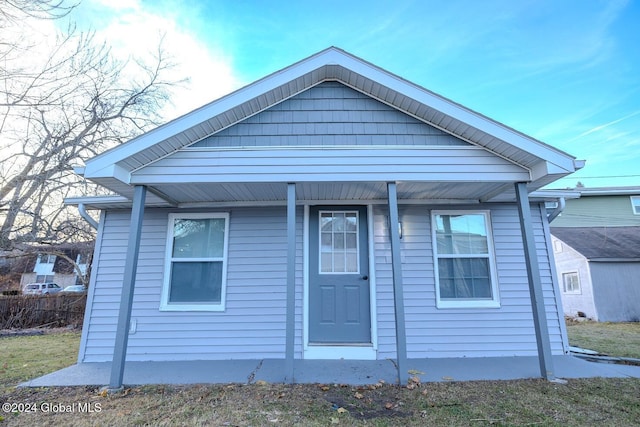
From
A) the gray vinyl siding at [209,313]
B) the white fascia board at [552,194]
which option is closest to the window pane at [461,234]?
the white fascia board at [552,194]

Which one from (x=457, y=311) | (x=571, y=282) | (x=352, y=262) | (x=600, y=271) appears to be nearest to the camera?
(x=457, y=311)


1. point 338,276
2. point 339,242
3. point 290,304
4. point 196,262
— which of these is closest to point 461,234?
point 339,242

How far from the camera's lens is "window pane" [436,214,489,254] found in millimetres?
5105

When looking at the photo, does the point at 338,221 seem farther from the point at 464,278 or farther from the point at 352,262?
the point at 464,278

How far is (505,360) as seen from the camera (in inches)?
179

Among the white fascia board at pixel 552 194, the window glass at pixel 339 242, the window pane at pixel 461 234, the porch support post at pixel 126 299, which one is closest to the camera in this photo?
the porch support post at pixel 126 299

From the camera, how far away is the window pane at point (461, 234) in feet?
16.8

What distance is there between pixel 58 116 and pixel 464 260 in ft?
44.2

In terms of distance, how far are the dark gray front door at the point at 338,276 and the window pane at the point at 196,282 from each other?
1.51 meters

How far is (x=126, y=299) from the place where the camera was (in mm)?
3742

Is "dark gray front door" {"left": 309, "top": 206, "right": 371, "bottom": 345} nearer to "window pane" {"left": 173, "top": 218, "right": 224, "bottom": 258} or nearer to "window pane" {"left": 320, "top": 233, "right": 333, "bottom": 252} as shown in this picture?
"window pane" {"left": 320, "top": 233, "right": 333, "bottom": 252}

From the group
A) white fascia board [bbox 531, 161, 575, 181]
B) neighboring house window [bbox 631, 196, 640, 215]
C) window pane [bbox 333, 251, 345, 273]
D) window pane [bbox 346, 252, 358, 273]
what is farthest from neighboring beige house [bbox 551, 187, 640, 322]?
window pane [bbox 333, 251, 345, 273]

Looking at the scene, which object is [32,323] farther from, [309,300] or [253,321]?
[309,300]

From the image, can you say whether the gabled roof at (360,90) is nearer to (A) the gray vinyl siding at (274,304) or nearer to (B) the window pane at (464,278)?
(A) the gray vinyl siding at (274,304)
